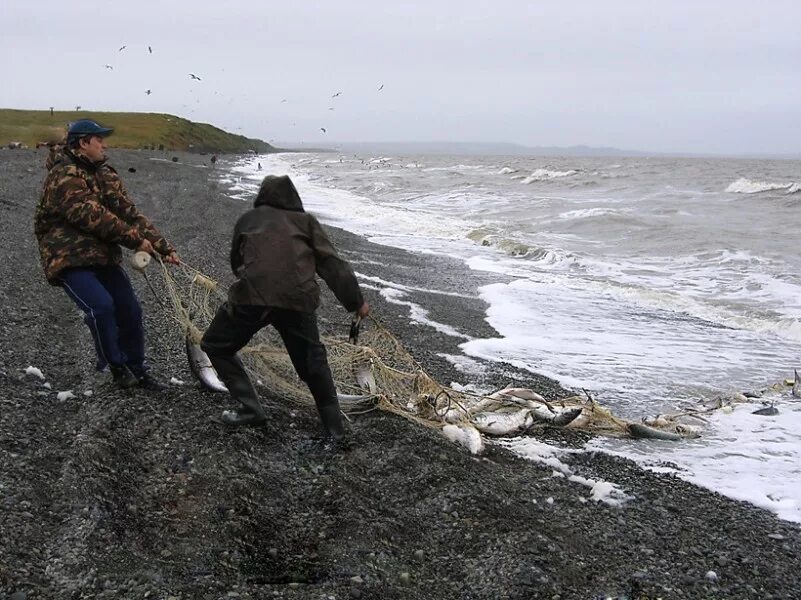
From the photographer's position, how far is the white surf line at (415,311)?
10.9 meters

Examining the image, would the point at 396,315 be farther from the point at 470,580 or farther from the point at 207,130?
the point at 207,130

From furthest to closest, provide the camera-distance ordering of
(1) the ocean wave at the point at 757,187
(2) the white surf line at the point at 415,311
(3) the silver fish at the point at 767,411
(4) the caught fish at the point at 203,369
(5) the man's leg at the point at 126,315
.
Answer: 1. (1) the ocean wave at the point at 757,187
2. (2) the white surf line at the point at 415,311
3. (3) the silver fish at the point at 767,411
4. (4) the caught fish at the point at 203,369
5. (5) the man's leg at the point at 126,315

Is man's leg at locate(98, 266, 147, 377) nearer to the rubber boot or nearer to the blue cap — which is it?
the rubber boot

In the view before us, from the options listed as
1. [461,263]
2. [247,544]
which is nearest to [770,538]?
[247,544]

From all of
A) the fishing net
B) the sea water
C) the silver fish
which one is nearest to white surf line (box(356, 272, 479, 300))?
the sea water

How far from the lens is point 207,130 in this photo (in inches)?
5118

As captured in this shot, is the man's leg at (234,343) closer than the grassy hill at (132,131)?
Yes

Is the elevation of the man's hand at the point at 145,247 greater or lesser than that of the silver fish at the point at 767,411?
greater

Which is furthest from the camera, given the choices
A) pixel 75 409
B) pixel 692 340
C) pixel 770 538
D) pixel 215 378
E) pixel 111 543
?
pixel 692 340

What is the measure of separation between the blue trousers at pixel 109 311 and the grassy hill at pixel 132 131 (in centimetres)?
6039

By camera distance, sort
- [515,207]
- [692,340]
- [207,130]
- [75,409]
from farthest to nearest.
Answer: [207,130] → [515,207] → [692,340] → [75,409]

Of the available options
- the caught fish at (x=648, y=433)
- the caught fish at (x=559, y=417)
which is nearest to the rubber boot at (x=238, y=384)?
the caught fish at (x=559, y=417)

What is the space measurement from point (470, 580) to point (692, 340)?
8.35 metres

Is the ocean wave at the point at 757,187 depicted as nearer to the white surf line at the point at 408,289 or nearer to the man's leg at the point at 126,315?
the white surf line at the point at 408,289
